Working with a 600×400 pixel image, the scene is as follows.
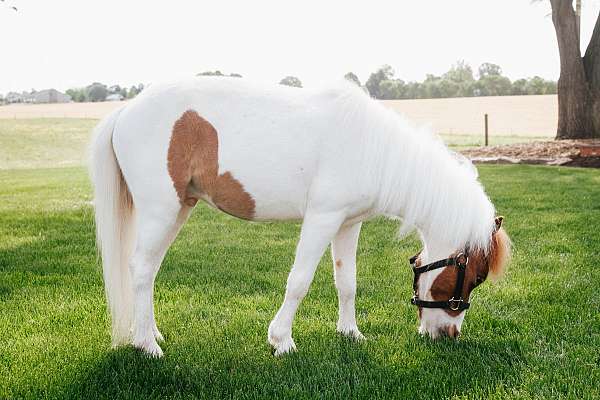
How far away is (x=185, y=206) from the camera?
3801mm

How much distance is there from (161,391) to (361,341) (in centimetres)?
130

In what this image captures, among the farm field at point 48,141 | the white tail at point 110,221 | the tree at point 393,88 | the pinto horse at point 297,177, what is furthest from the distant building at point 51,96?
the pinto horse at point 297,177

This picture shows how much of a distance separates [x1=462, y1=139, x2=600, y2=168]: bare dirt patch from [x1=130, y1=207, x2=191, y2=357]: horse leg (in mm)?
12229

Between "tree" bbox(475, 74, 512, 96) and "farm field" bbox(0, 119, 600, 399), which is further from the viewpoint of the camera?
"tree" bbox(475, 74, 512, 96)

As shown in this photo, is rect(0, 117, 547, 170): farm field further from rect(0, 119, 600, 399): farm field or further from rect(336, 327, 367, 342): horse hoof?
rect(336, 327, 367, 342): horse hoof

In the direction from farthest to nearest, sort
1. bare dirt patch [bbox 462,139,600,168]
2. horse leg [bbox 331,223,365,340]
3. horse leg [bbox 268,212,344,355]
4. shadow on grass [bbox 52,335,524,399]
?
1. bare dirt patch [bbox 462,139,600,168]
2. horse leg [bbox 331,223,365,340]
3. horse leg [bbox 268,212,344,355]
4. shadow on grass [bbox 52,335,524,399]

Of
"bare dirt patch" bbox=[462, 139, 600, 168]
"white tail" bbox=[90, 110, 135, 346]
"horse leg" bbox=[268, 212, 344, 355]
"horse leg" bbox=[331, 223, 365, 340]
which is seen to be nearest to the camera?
"horse leg" bbox=[268, 212, 344, 355]

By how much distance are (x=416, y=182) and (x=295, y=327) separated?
1294mm

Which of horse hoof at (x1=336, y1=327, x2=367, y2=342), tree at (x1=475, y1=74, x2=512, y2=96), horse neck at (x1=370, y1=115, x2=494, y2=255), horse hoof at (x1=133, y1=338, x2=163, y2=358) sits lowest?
horse hoof at (x1=336, y1=327, x2=367, y2=342)

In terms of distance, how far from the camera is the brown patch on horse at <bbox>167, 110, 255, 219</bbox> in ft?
11.4

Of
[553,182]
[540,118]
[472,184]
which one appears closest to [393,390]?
[472,184]

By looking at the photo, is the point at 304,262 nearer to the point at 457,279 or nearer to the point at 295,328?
the point at 295,328

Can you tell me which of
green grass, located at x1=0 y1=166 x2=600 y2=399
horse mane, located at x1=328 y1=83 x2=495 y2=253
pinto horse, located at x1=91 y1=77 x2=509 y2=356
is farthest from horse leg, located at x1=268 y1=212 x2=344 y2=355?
horse mane, located at x1=328 y1=83 x2=495 y2=253

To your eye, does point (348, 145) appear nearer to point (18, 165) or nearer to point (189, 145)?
point (189, 145)
